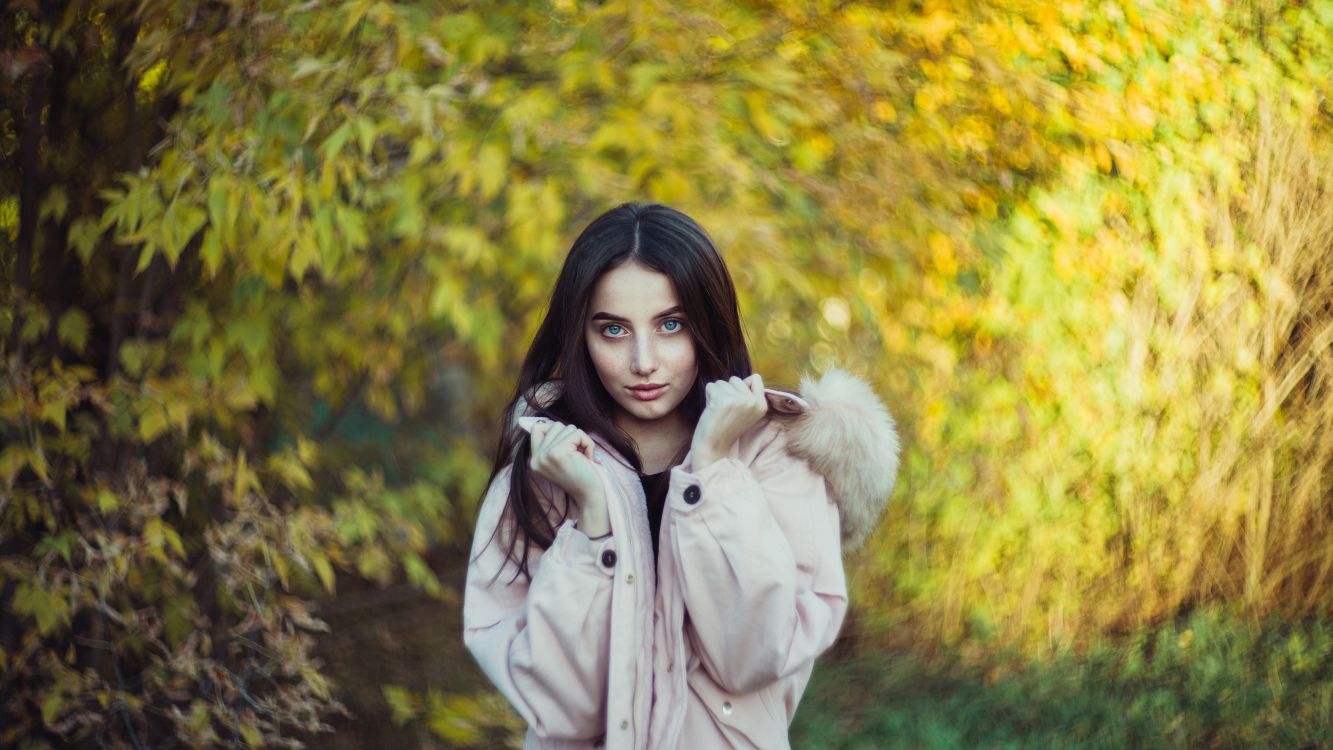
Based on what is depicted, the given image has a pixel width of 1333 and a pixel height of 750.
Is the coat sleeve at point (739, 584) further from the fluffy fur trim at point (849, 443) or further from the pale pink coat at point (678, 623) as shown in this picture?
the fluffy fur trim at point (849, 443)

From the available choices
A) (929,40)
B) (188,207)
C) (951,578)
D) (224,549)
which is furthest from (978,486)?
(188,207)

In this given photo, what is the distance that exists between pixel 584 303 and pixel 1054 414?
281 centimetres

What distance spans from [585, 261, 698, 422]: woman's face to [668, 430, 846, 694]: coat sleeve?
16 centimetres

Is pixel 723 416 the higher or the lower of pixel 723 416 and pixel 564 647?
the higher

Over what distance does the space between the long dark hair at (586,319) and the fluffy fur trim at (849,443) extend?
17cm

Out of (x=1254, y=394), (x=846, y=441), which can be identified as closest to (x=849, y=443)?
(x=846, y=441)

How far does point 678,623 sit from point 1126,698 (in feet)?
8.47

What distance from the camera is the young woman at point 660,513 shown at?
1.67 meters

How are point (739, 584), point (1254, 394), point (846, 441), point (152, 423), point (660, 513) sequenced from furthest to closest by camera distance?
point (1254, 394)
point (152, 423)
point (660, 513)
point (846, 441)
point (739, 584)

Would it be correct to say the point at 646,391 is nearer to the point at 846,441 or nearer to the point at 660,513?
the point at 660,513

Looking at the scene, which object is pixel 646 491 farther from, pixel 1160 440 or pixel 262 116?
pixel 1160 440

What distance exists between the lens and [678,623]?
67.4 inches

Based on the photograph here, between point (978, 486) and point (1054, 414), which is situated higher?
point (1054, 414)

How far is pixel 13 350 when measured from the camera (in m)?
3.14
